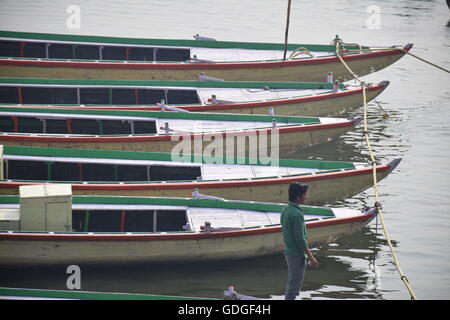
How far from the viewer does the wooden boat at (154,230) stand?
582 inches

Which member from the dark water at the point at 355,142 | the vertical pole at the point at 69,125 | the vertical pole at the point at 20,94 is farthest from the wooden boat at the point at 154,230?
the vertical pole at the point at 20,94

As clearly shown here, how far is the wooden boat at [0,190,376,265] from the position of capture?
14.8 meters

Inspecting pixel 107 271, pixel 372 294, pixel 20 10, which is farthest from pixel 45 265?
pixel 20 10

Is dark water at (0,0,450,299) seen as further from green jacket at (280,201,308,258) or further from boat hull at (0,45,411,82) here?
green jacket at (280,201,308,258)

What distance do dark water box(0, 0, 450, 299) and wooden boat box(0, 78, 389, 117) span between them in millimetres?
1255

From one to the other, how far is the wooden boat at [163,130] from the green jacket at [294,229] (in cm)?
646

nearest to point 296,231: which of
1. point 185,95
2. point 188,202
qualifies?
point 188,202

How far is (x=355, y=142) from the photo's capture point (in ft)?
75.9

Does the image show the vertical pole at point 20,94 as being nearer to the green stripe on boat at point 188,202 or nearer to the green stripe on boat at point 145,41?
the green stripe on boat at point 145,41

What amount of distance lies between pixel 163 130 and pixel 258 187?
3026 millimetres

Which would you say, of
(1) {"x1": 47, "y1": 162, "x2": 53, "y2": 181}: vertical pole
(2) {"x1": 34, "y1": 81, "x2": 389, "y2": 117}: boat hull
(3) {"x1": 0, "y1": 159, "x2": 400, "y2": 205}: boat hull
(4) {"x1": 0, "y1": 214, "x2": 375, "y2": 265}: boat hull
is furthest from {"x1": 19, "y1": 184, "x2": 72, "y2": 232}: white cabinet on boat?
(2) {"x1": 34, "y1": 81, "x2": 389, "y2": 117}: boat hull

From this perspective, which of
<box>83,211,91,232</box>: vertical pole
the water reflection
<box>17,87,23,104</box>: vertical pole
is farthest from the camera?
<box>17,87,23,104</box>: vertical pole

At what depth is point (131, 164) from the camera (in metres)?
17.2

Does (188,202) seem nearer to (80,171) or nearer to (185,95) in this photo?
(80,171)
